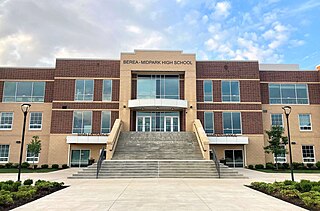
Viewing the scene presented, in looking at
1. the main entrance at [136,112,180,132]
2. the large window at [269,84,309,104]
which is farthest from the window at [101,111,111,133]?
the large window at [269,84,309,104]

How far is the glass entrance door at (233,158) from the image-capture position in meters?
27.2

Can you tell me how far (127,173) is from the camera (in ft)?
56.0

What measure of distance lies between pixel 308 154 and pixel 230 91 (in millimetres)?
10392

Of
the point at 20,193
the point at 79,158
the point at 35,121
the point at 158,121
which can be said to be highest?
the point at 158,121

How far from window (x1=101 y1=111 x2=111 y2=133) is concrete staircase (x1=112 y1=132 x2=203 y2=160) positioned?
346 cm

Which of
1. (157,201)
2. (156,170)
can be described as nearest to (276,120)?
(156,170)

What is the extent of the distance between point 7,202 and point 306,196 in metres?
9.65

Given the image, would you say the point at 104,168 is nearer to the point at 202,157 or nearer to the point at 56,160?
the point at 202,157

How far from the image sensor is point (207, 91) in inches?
1147

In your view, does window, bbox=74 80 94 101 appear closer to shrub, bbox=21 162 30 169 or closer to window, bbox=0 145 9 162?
shrub, bbox=21 162 30 169

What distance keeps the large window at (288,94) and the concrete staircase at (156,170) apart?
593 inches

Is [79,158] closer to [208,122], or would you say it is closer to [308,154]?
[208,122]

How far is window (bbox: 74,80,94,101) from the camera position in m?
28.5

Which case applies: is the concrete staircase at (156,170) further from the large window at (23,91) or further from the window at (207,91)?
the large window at (23,91)
